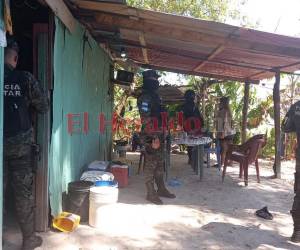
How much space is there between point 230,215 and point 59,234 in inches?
104

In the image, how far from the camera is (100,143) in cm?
885

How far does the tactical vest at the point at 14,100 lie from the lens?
3660 mm

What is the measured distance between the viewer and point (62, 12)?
4.53 m

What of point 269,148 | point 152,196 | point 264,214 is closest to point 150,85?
point 152,196

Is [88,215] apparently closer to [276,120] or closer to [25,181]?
[25,181]

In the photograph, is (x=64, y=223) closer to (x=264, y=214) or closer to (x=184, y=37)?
(x=264, y=214)

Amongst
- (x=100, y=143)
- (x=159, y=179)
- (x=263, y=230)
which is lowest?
(x=263, y=230)

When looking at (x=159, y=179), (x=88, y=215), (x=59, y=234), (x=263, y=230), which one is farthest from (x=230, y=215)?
(x=59, y=234)

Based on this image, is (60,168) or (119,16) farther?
(119,16)

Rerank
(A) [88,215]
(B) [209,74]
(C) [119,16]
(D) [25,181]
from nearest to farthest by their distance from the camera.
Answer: (D) [25,181] → (A) [88,215] → (C) [119,16] → (B) [209,74]

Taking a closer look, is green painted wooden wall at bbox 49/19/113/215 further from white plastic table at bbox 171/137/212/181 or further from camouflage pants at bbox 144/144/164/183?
white plastic table at bbox 171/137/212/181

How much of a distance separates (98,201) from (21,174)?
4.15 feet

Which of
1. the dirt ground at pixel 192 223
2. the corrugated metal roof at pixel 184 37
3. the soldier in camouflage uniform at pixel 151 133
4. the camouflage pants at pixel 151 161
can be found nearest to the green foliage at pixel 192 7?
the corrugated metal roof at pixel 184 37

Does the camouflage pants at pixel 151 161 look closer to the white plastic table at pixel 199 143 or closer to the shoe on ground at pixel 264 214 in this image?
the white plastic table at pixel 199 143
